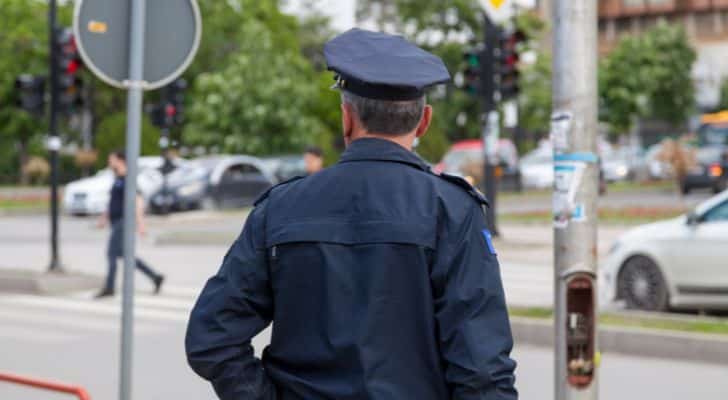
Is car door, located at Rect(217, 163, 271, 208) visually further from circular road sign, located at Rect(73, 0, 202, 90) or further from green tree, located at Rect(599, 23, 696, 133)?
green tree, located at Rect(599, 23, 696, 133)

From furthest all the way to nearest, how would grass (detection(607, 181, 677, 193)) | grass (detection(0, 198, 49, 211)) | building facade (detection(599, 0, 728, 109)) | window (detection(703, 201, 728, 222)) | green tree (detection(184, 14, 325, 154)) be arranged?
building facade (detection(599, 0, 728, 109)) < green tree (detection(184, 14, 325, 154)) < grass (detection(607, 181, 677, 193)) < grass (detection(0, 198, 49, 211)) < window (detection(703, 201, 728, 222))

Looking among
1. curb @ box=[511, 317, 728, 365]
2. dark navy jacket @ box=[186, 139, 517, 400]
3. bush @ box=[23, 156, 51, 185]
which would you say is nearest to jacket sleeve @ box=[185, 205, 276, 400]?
dark navy jacket @ box=[186, 139, 517, 400]

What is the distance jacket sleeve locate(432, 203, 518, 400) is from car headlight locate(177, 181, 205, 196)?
31.8m

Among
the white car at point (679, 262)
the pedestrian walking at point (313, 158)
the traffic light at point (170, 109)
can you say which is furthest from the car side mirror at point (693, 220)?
the traffic light at point (170, 109)

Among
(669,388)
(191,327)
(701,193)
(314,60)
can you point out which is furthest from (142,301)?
(314,60)

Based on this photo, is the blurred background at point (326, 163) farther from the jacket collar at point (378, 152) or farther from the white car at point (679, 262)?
the jacket collar at point (378, 152)

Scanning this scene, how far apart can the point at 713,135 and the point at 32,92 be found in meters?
31.9

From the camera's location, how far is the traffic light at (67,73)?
17.2m

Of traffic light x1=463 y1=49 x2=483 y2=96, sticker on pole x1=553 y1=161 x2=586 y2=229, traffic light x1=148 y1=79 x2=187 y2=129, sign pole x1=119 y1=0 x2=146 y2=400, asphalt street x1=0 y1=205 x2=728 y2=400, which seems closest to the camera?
sign pole x1=119 y1=0 x2=146 y2=400

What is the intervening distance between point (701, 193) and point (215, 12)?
2824cm

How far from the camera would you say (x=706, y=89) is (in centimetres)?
7525

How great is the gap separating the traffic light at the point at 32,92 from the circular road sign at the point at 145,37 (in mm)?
12673

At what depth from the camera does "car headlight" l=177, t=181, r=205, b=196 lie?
113ft

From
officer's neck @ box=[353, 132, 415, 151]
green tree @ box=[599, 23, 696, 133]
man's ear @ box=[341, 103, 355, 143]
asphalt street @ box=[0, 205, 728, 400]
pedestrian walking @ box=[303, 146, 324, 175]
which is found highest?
green tree @ box=[599, 23, 696, 133]
